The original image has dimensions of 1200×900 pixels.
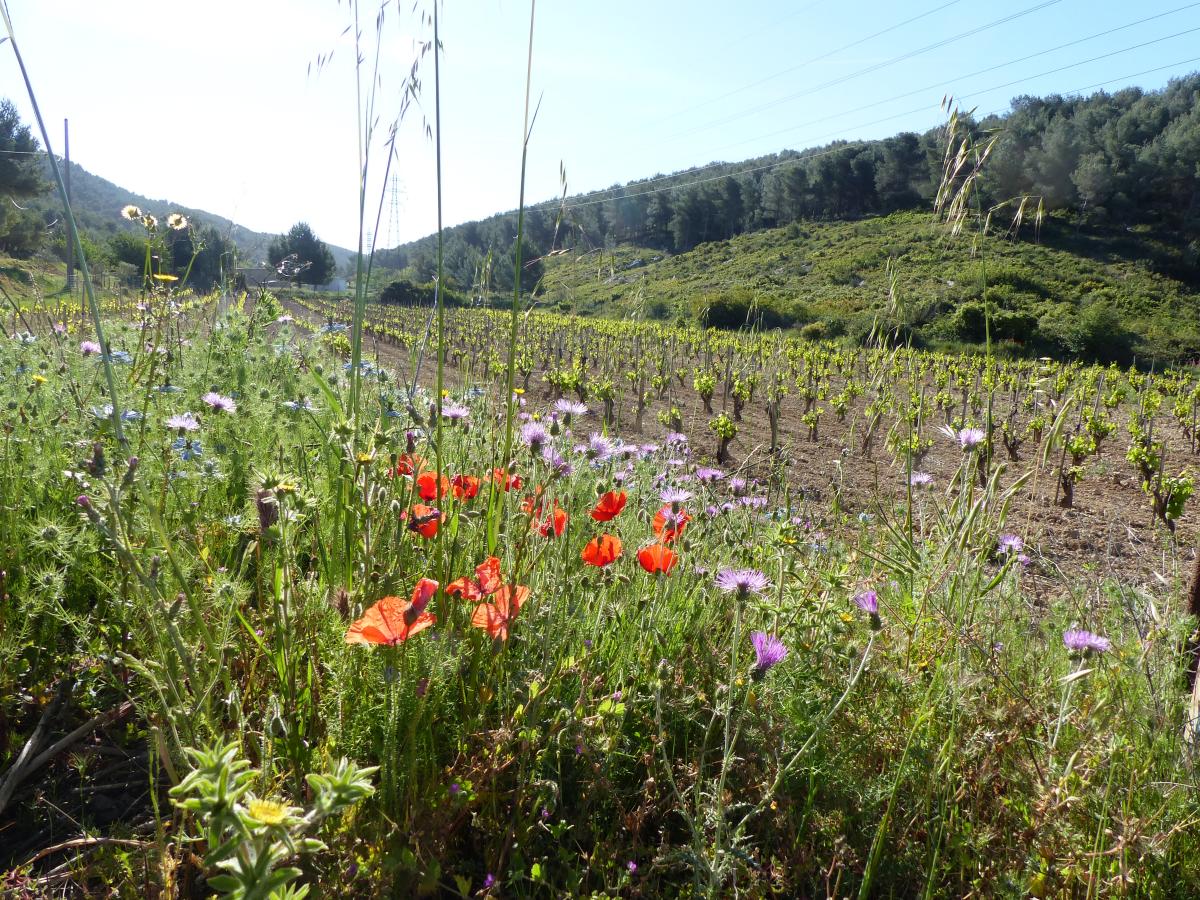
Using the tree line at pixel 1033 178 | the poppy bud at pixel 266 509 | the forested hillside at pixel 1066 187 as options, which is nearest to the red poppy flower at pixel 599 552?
the poppy bud at pixel 266 509

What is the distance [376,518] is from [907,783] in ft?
4.02

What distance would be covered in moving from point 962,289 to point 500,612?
129ft

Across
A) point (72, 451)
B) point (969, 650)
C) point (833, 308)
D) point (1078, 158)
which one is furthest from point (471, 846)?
point (1078, 158)

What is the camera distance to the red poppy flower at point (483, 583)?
120 centimetres

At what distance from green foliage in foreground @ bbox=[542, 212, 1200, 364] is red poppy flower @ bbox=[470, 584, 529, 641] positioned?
1934 centimetres

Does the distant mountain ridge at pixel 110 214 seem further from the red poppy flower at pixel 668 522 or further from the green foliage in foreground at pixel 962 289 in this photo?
the green foliage in foreground at pixel 962 289

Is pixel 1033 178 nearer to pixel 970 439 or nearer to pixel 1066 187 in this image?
pixel 1066 187

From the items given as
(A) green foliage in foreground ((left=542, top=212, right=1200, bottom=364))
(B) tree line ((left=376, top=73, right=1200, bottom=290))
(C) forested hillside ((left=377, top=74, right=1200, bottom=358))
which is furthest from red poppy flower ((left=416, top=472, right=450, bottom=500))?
(B) tree line ((left=376, top=73, right=1200, bottom=290))

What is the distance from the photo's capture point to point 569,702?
4.47 feet

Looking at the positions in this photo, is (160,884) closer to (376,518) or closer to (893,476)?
(376,518)

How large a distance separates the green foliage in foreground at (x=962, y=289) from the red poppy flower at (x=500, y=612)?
63.4 feet

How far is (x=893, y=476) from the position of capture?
23.6ft

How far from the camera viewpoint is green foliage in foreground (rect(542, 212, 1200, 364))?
30797 millimetres

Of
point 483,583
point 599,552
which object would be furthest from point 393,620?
point 599,552
